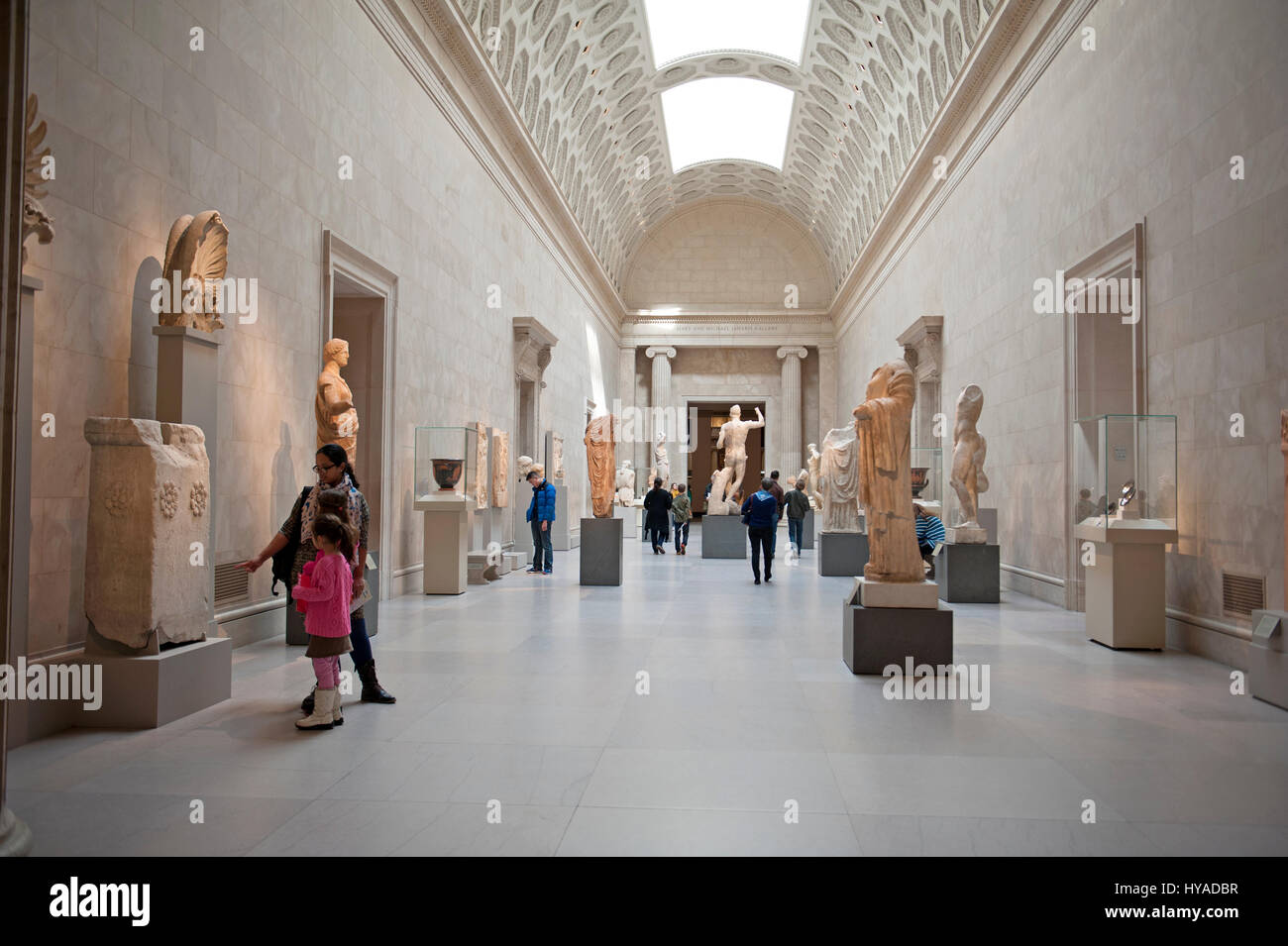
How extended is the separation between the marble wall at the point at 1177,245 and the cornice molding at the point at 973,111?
0.99 feet

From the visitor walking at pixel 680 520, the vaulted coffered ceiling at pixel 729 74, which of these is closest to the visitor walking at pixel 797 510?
the visitor walking at pixel 680 520

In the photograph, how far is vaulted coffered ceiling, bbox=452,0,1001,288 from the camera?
15.6 metres

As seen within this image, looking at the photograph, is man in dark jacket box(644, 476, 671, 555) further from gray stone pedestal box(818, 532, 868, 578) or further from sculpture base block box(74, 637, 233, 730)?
sculpture base block box(74, 637, 233, 730)

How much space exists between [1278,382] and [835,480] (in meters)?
10.6

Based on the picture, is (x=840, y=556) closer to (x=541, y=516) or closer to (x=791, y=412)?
(x=541, y=516)

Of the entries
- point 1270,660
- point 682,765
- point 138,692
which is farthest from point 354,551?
point 1270,660

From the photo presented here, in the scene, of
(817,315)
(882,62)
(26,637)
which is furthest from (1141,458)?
(817,315)

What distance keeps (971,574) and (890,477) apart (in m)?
5.06

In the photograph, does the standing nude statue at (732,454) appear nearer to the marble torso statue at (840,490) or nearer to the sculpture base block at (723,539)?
the sculpture base block at (723,539)

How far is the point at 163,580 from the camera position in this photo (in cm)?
537

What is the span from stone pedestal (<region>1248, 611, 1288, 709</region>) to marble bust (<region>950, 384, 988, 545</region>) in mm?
5228

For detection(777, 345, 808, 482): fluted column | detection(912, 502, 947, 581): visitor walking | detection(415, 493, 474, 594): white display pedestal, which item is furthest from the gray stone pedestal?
detection(777, 345, 808, 482): fluted column

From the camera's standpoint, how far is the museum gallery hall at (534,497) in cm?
402

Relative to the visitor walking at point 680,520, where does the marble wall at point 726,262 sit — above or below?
above
